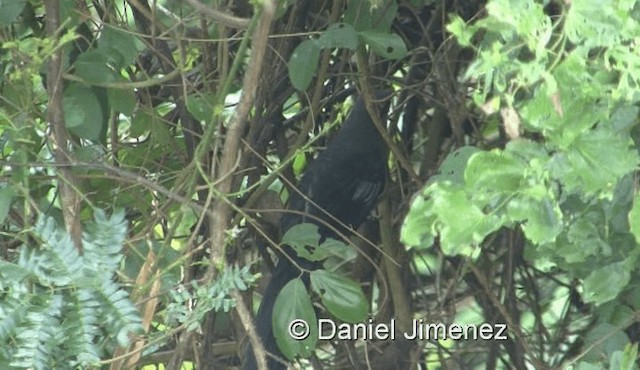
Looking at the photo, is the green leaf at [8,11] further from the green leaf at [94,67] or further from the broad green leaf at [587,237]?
the broad green leaf at [587,237]

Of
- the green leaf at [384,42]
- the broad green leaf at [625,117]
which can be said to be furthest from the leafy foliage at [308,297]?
the broad green leaf at [625,117]

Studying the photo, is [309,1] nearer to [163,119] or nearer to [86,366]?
[163,119]

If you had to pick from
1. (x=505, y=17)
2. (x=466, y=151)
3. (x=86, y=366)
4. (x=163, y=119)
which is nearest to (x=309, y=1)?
(x=163, y=119)

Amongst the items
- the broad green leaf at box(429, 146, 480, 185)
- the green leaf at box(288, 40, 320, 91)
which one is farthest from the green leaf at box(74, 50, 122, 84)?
the broad green leaf at box(429, 146, 480, 185)

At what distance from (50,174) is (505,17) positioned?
2.97 feet

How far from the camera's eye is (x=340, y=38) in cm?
168

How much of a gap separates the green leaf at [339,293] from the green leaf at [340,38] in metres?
0.33

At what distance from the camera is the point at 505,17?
1.00 metres

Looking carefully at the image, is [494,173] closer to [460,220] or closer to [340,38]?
[460,220]

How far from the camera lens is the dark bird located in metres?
1.88

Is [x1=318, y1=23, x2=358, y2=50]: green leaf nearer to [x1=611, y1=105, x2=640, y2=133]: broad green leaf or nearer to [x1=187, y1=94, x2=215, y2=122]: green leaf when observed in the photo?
[x1=187, y1=94, x2=215, y2=122]: green leaf

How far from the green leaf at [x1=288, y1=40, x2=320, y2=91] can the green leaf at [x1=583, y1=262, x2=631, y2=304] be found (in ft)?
1.84

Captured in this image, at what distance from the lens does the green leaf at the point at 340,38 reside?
1.67 metres

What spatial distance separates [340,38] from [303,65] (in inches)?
2.7
